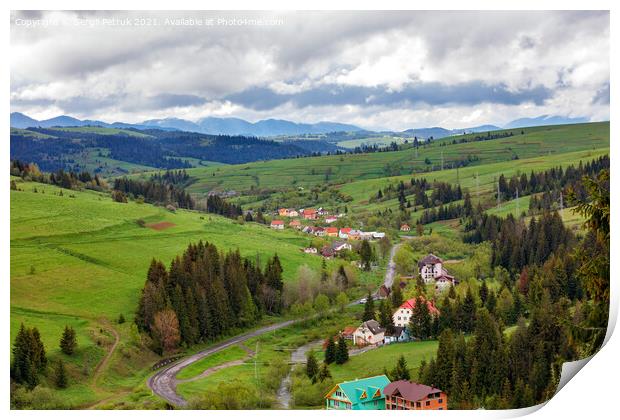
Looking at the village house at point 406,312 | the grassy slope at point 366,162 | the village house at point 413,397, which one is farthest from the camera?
the grassy slope at point 366,162

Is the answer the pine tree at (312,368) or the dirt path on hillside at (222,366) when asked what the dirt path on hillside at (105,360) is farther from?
the pine tree at (312,368)

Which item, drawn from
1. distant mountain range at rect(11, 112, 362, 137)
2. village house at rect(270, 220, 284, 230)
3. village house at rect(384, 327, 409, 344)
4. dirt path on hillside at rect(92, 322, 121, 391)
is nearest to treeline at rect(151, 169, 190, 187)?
distant mountain range at rect(11, 112, 362, 137)

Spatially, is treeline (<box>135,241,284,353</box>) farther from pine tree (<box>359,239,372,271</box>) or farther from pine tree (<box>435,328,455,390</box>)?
pine tree (<box>435,328,455,390</box>)

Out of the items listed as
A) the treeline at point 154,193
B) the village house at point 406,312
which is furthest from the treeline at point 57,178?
the village house at point 406,312

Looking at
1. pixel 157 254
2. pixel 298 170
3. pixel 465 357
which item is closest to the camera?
pixel 465 357
